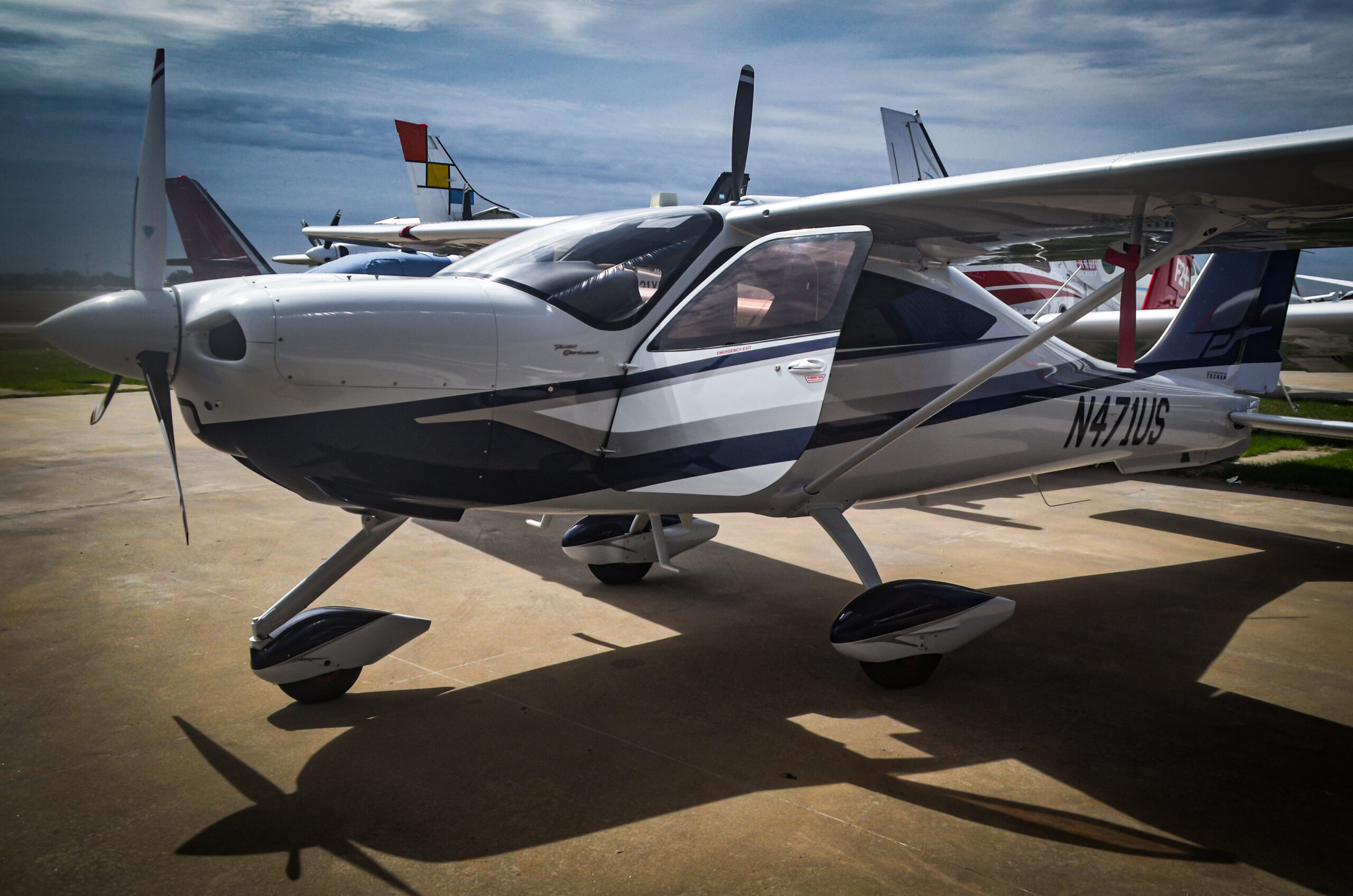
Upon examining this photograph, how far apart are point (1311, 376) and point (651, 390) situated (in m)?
26.9

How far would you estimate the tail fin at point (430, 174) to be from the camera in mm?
23719

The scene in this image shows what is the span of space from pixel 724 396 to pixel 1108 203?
1911 millimetres

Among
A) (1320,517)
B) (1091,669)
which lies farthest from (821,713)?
(1320,517)

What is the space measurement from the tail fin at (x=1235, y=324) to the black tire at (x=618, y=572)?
3.95 metres

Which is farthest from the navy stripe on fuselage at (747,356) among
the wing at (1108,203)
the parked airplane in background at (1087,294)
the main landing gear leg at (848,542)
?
the parked airplane in background at (1087,294)

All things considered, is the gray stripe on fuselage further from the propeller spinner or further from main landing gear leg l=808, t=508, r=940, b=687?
the propeller spinner

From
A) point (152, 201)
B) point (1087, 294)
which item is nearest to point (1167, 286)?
point (1087, 294)

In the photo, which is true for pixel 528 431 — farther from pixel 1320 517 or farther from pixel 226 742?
pixel 1320 517

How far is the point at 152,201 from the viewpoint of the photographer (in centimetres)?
319

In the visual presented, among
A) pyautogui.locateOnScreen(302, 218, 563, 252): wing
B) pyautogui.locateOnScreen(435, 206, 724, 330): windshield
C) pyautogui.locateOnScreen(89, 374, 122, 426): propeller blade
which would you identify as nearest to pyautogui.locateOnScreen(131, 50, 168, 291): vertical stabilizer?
pyautogui.locateOnScreen(89, 374, 122, 426): propeller blade

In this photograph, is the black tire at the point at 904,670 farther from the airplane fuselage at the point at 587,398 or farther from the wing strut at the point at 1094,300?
the wing strut at the point at 1094,300

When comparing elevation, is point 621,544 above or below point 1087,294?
below

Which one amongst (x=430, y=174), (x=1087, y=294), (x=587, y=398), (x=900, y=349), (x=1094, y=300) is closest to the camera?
(x=1094, y=300)

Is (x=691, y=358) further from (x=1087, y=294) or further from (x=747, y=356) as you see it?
(x=1087, y=294)
